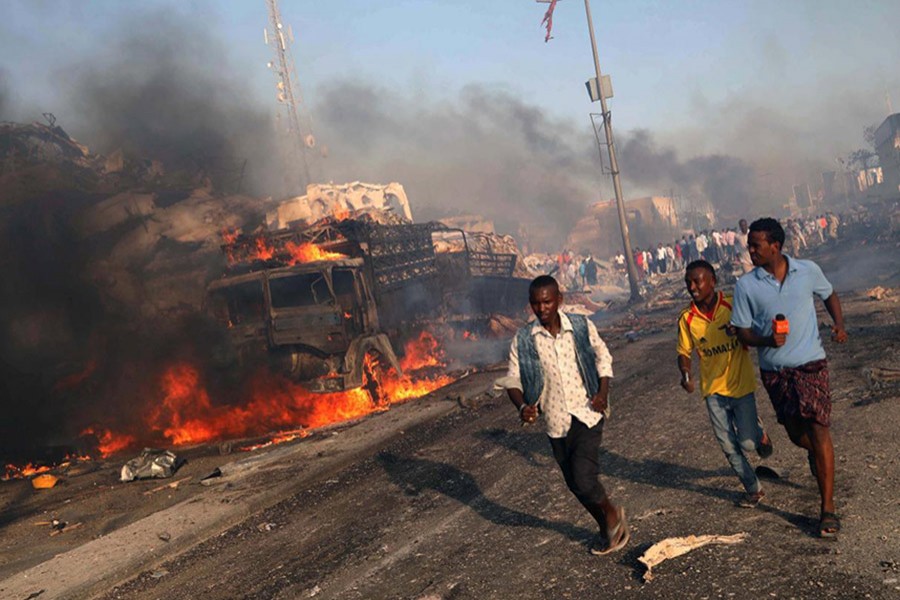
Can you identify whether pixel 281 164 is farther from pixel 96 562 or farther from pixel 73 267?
pixel 96 562

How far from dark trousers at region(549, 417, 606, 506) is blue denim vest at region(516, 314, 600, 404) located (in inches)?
8.9

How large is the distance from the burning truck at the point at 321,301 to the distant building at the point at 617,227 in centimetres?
4064

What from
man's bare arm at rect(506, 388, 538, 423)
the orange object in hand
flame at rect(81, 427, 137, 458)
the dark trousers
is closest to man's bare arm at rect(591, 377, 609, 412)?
the dark trousers

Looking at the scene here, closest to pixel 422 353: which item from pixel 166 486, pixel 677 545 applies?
pixel 166 486

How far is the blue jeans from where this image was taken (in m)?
4.85

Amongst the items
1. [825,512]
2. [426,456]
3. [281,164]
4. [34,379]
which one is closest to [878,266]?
[426,456]

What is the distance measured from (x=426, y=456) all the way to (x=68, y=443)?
791 cm

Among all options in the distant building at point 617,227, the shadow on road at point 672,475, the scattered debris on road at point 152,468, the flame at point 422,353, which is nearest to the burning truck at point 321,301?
the flame at point 422,353

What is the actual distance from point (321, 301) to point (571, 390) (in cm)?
823

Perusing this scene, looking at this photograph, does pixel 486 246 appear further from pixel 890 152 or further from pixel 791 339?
pixel 890 152

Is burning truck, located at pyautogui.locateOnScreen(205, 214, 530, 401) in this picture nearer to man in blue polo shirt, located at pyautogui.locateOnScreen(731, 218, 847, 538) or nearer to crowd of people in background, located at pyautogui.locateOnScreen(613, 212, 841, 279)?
man in blue polo shirt, located at pyautogui.locateOnScreen(731, 218, 847, 538)

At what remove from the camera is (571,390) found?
4.54 metres

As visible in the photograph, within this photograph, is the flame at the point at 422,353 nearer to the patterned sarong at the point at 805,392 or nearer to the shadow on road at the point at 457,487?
the shadow on road at the point at 457,487

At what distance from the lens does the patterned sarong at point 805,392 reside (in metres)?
4.29
